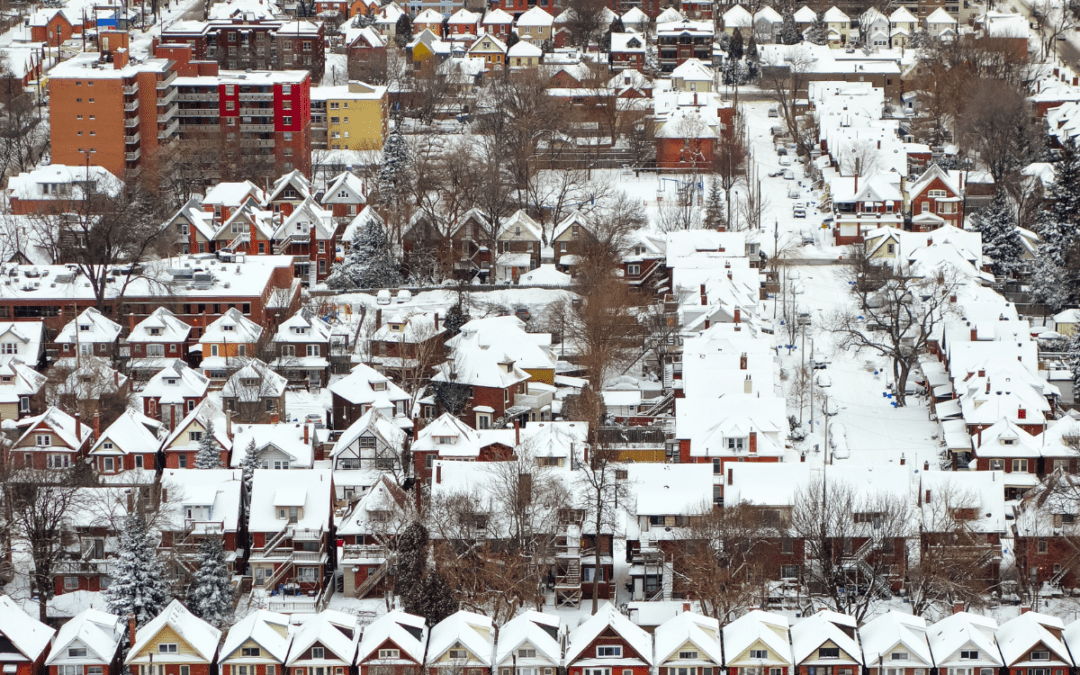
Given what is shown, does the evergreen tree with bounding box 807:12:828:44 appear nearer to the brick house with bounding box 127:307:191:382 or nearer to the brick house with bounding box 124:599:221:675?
the brick house with bounding box 127:307:191:382

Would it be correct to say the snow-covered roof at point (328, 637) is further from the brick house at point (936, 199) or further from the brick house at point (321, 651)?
the brick house at point (936, 199)

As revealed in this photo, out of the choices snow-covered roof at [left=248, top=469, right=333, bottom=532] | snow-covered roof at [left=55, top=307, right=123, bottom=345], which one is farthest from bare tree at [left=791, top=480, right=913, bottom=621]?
snow-covered roof at [left=55, top=307, right=123, bottom=345]

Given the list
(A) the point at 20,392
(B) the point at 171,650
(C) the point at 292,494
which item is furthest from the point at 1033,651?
(A) the point at 20,392

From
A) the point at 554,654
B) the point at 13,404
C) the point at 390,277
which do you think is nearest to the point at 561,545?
the point at 554,654

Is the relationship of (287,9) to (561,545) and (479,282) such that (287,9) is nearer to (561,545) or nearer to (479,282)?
(479,282)

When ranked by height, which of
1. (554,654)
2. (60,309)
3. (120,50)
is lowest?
(554,654)

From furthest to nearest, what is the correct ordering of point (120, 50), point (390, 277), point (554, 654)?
point (120, 50) < point (390, 277) < point (554, 654)
